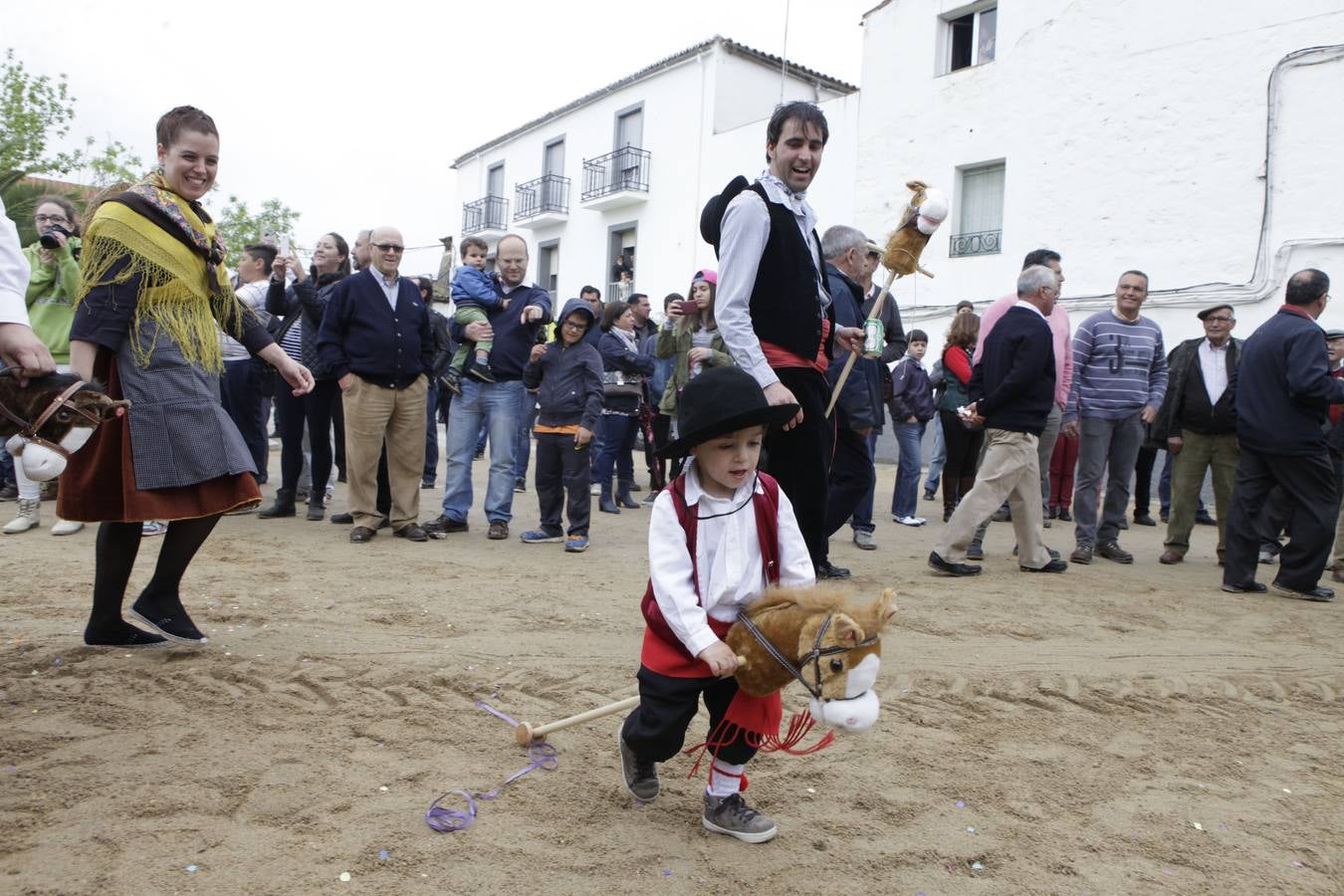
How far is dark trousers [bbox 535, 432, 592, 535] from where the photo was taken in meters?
6.62

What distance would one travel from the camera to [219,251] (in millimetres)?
3832

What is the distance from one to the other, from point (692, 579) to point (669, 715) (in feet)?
1.19

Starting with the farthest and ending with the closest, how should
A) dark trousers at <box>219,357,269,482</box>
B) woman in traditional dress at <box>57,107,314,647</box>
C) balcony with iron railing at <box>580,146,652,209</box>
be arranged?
balcony with iron railing at <box>580,146,652,209</box>
dark trousers at <box>219,357,269,482</box>
woman in traditional dress at <box>57,107,314,647</box>

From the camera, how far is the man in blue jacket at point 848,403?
217 inches

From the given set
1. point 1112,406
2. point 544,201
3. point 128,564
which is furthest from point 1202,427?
point 544,201

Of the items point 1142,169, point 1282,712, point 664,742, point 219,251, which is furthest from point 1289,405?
point 1142,169

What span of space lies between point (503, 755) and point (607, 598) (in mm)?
2114

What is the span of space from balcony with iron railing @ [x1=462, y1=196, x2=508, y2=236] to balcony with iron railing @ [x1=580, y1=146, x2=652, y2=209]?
15.9ft

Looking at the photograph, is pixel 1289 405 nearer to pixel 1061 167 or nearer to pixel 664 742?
pixel 664 742

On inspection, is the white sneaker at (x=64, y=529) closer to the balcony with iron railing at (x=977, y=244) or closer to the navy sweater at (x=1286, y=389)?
the navy sweater at (x=1286, y=389)

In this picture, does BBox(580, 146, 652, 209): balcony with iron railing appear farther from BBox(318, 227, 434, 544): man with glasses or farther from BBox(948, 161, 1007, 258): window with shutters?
BBox(318, 227, 434, 544): man with glasses

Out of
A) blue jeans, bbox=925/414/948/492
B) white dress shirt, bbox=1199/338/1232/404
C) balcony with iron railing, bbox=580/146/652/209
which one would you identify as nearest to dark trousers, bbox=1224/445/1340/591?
white dress shirt, bbox=1199/338/1232/404

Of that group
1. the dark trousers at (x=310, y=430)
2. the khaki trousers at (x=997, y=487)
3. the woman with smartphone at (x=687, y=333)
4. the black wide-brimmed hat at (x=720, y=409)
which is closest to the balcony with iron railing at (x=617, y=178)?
the woman with smartphone at (x=687, y=333)

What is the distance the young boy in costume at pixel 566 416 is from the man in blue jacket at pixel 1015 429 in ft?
8.10
